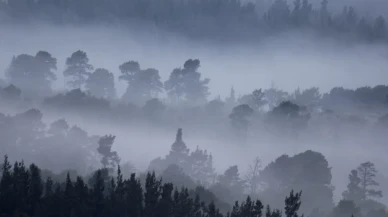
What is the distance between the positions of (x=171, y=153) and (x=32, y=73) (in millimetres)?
50539

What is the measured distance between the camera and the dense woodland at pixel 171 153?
6612 cm

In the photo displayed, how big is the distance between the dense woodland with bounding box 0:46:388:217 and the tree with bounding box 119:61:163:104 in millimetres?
249

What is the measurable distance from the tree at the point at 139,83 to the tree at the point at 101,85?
335 centimetres

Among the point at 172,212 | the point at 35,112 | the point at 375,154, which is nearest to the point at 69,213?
the point at 172,212

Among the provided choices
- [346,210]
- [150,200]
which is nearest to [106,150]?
[150,200]

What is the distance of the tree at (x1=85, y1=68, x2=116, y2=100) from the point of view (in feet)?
459

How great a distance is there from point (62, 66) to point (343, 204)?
132852 mm

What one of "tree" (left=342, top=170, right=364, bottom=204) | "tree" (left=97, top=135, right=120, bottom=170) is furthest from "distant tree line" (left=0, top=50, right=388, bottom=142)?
"tree" (left=342, top=170, right=364, bottom=204)

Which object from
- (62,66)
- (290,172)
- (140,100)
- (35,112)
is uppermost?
(62,66)

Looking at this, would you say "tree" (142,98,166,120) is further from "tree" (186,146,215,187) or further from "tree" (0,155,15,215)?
"tree" (0,155,15,215)

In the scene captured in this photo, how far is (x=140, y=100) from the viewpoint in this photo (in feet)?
464

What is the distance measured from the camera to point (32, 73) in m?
138

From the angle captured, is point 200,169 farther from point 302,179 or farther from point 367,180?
point 367,180

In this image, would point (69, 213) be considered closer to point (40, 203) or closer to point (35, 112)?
point (40, 203)
